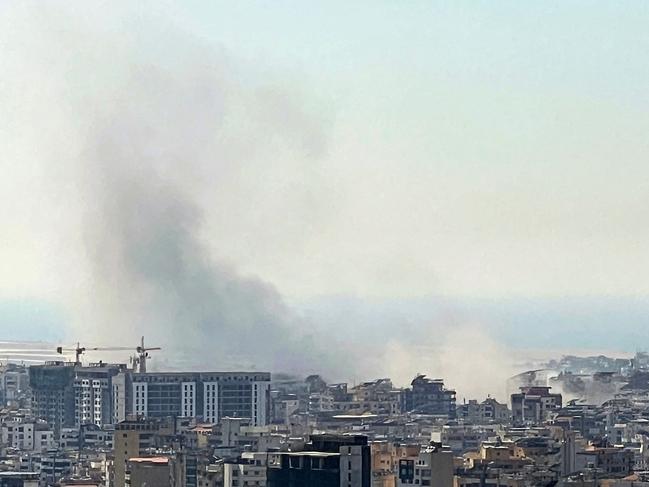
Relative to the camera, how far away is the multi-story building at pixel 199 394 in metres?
40.2

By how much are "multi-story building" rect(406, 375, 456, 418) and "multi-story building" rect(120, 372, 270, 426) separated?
2954mm

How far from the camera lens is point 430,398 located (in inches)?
1715

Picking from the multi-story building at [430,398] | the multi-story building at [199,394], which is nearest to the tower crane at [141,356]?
the multi-story building at [199,394]

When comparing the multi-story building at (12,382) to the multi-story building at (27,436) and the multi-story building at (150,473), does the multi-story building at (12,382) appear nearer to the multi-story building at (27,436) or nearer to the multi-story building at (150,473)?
the multi-story building at (27,436)

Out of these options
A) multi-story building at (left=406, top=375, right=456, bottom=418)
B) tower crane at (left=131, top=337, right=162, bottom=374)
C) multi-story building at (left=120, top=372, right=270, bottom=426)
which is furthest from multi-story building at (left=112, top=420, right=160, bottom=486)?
tower crane at (left=131, top=337, right=162, bottom=374)

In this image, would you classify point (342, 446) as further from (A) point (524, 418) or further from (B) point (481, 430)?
(A) point (524, 418)

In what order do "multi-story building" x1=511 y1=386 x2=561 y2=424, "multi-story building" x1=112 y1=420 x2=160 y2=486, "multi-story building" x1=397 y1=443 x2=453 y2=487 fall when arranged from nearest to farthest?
"multi-story building" x1=397 y1=443 x2=453 y2=487 < "multi-story building" x1=112 y1=420 x2=160 y2=486 < "multi-story building" x1=511 y1=386 x2=561 y2=424

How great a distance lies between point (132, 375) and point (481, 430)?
8731mm

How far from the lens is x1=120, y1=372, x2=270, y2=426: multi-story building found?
40188 millimetres

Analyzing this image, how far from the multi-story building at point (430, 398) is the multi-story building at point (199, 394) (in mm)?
2954

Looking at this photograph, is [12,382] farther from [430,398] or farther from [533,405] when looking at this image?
[533,405]

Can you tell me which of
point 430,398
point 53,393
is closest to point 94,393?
point 53,393

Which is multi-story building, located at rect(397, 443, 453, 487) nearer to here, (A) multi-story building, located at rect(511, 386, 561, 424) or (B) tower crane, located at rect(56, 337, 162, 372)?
(A) multi-story building, located at rect(511, 386, 561, 424)

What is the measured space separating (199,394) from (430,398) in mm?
4760
